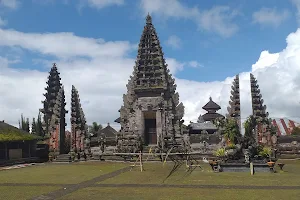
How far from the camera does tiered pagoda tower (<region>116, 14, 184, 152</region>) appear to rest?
143 feet

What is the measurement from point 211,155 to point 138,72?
52.6ft

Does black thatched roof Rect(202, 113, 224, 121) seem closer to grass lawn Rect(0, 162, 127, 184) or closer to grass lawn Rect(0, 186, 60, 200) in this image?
grass lawn Rect(0, 162, 127, 184)

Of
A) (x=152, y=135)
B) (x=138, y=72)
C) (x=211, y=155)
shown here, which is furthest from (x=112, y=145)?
(x=211, y=155)

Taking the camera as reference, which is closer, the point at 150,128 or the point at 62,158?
the point at 62,158

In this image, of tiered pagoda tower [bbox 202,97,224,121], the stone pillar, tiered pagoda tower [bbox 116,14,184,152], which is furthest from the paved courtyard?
tiered pagoda tower [bbox 202,97,224,121]

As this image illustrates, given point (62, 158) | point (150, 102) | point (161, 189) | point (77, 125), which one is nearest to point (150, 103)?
point (150, 102)

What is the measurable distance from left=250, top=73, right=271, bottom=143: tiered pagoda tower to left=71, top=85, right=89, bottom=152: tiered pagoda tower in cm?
2200

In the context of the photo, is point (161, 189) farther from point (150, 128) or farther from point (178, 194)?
point (150, 128)

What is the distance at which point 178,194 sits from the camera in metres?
14.5

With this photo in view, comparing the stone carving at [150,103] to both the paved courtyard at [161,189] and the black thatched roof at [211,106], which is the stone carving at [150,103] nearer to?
the paved courtyard at [161,189]

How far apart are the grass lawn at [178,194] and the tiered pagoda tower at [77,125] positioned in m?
24.8

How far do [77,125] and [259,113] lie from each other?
2360 centimetres

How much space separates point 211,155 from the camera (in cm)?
3688

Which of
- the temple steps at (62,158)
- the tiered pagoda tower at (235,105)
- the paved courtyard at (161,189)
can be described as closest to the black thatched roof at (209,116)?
→ the tiered pagoda tower at (235,105)
